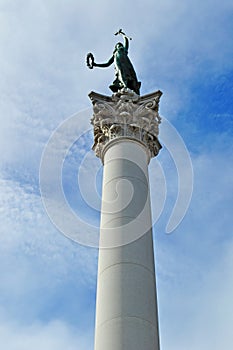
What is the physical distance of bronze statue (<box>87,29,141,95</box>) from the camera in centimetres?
3675

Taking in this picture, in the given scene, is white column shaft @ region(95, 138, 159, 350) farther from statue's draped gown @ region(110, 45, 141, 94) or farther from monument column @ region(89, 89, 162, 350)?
statue's draped gown @ region(110, 45, 141, 94)

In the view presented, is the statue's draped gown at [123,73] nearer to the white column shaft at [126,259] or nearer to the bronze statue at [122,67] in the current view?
the bronze statue at [122,67]

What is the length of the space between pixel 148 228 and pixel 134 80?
1306 cm

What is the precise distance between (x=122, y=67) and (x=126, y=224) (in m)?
14.5

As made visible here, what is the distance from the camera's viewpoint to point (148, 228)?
90.7ft

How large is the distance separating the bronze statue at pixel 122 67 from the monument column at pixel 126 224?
5.83 feet

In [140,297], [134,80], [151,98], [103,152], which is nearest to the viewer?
[140,297]

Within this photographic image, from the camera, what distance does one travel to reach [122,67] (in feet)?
124

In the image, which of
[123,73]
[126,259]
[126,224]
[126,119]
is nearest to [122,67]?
[123,73]

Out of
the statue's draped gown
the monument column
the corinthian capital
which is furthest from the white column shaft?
the statue's draped gown

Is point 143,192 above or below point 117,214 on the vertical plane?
above

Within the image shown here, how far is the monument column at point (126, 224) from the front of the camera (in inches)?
916

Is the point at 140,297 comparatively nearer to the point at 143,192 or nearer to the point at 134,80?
the point at 143,192

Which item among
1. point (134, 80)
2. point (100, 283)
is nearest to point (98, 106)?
point (134, 80)
